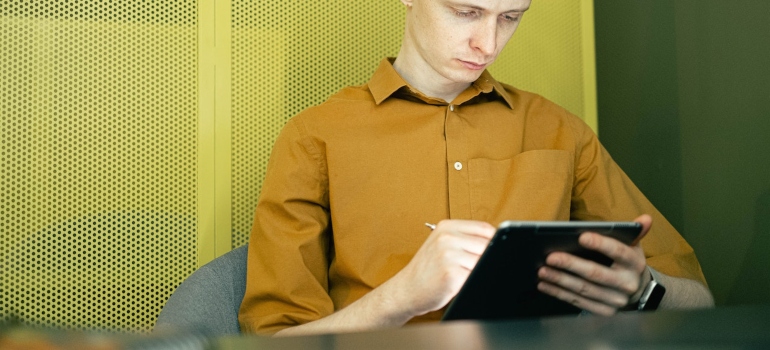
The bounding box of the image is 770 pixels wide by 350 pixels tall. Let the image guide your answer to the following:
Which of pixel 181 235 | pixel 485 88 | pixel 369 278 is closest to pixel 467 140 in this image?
pixel 485 88

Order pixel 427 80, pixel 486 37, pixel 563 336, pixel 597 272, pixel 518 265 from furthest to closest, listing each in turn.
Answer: pixel 427 80
pixel 486 37
pixel 597 272
pixel 518 265
pixel 563 336

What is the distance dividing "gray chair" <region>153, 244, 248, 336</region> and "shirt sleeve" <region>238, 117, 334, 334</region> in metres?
0.04

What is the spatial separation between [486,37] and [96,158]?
1.01 metres

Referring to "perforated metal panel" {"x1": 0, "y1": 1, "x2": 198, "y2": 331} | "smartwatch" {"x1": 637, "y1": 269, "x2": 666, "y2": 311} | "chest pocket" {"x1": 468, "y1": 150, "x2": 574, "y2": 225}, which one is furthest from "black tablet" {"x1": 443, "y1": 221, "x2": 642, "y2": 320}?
"perforated metal panel" {"x1": 0, "y1": 1, "x2": 198, "y2": 331}

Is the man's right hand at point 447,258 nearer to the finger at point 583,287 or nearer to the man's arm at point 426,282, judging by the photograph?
the man's arm at point 426,282

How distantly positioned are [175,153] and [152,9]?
1.23 feet

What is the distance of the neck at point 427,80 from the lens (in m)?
1.72

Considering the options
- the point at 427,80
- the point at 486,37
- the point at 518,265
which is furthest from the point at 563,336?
the point at 427,80

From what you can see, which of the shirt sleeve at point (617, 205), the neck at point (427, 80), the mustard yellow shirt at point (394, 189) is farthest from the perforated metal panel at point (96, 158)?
the shirt sleeve at point (617, 205)

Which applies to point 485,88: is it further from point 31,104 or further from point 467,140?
point 31,104

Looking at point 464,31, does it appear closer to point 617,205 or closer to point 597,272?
point 617,205

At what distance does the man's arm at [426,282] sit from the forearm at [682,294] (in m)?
0.43

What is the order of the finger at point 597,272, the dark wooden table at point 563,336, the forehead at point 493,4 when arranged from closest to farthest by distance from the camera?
the dark wooden table at point 563,336, the finger at point 597,272, the forehead at point 493,4

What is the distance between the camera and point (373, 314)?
51.0 inches
